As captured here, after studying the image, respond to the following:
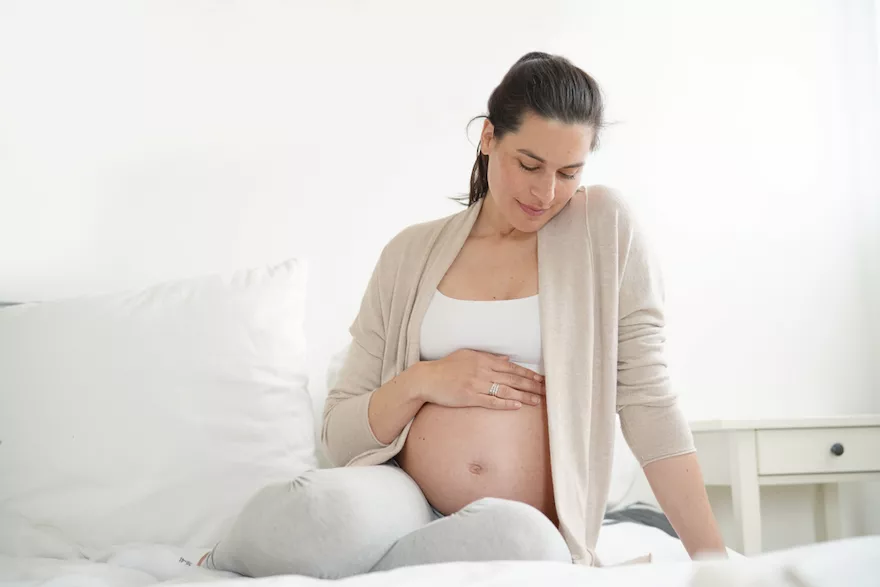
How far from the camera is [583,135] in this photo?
1.23 meters

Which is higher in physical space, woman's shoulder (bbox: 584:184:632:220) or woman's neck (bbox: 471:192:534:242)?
woman's shoulder (bbox: 584:184:632:220)

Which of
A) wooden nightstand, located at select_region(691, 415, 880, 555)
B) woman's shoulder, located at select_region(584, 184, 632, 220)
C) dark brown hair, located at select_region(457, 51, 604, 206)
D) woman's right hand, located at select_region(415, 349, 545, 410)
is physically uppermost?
dark brown hair, located at select_region(457, 51, 604, 206)

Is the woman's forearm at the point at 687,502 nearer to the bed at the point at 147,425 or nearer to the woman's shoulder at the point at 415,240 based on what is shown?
the bed at the point at 147,425

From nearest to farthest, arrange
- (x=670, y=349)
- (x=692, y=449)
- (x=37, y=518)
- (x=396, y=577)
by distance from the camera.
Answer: (x=396, y=577)
(x=692, y=449)
(x=37, y=518)
(x=670, y=349)

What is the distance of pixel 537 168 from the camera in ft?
4.07

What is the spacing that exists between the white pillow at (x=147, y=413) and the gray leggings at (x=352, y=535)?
1.41 ft

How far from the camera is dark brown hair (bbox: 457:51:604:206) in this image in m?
1.22

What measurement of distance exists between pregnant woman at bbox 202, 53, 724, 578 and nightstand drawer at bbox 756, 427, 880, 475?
0.67 m

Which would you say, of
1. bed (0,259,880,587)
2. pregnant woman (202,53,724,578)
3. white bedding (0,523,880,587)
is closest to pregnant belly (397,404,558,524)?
pregnant woman (202,53,724,578)

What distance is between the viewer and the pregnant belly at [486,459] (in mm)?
1162

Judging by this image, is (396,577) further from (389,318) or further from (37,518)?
(37,518)

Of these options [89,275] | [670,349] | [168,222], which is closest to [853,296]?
[670,349]

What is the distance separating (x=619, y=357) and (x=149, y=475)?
2.59 ft

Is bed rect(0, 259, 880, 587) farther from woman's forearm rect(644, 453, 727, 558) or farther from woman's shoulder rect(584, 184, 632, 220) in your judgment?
woman's shoulder rect(584, 184, 632, 220)
